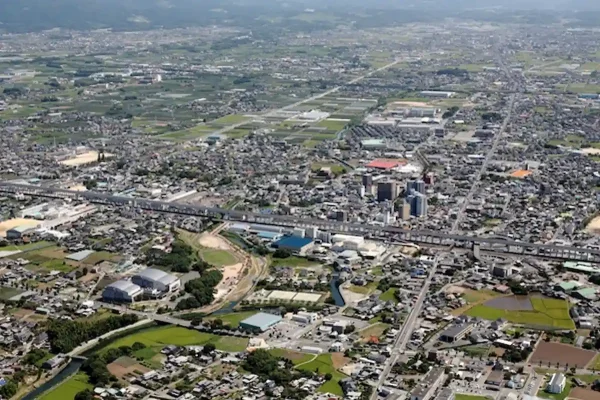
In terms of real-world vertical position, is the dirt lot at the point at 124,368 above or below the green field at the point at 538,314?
above

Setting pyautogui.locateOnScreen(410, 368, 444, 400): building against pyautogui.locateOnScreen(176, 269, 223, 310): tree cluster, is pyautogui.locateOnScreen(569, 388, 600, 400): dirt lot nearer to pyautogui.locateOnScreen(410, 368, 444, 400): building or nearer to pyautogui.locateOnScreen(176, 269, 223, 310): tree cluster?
pyautogui.locateOnScreen(410, 368, 444, 400): building

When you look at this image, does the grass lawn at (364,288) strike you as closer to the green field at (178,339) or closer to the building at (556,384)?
the green field at (178,339)

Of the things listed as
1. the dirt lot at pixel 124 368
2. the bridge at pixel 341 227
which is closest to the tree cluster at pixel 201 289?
the dirt lot at pixel 124 368

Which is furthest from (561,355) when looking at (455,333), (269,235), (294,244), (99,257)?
(99,257)

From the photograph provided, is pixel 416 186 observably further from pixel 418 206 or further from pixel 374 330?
pixel 374 330

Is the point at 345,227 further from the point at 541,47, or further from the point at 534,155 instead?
the point at 541,47
